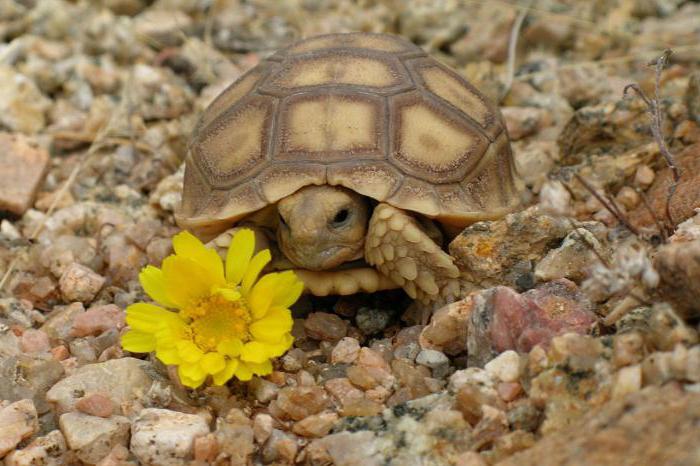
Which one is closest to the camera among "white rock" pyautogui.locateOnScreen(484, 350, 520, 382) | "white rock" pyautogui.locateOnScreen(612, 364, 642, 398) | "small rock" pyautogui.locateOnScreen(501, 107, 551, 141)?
"white rock" pyautogui.locateOnScreen(612, 364, 642, 398)

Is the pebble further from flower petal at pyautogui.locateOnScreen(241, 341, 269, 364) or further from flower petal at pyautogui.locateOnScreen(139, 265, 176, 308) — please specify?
flower petal at pyautogui.locateOnScreen(139, 265, 176, 308)

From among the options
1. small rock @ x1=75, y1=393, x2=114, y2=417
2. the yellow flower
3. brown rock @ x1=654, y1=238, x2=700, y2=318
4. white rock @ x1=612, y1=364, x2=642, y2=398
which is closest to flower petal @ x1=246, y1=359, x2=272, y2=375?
the yellow flower

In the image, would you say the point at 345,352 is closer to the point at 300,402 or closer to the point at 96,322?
the point at 300,402

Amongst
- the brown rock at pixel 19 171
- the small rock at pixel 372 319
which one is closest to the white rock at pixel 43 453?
the small rock at pixel 372 319

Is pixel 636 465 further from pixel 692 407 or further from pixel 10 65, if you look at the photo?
pixel 10 65

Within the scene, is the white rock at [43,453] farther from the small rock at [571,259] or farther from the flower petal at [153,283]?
the small rock at [571,259]

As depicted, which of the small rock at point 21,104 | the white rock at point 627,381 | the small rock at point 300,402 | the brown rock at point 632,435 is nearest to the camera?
the brown rock at point 632,435
